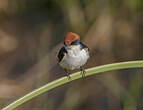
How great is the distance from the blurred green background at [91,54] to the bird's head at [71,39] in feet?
6.91

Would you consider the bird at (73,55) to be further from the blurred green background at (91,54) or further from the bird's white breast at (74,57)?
the blurred green background at (91,54)

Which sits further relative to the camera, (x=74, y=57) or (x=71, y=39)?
(x=74, y=57)

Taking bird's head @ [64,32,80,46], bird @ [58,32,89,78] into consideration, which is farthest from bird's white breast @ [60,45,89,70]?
bird's head @ [64,32,80,46]

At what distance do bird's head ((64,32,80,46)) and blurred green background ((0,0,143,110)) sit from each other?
2105mm

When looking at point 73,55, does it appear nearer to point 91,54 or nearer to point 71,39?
point 71,39

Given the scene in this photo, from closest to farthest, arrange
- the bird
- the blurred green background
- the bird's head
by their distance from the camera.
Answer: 1. the bird's head
2. the bird
3. the blurred green background

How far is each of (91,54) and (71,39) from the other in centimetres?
278

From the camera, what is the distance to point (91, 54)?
200 inches

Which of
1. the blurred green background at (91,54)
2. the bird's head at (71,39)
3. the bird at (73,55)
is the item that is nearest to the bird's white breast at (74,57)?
the bird at (73,55)

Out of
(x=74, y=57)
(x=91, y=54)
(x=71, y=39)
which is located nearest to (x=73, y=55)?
(x=74, y=57)

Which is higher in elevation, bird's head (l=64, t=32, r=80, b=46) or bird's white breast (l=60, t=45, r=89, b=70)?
bird's head (l=64, t=32, r=80, b=46)

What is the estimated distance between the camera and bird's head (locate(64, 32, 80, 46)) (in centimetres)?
231

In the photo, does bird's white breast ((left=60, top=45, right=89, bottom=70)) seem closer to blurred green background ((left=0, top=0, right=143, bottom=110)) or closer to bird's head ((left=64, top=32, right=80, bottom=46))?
bird's head ((left=64, top=32, right=80, bottom=46))

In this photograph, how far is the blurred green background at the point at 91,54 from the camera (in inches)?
192
